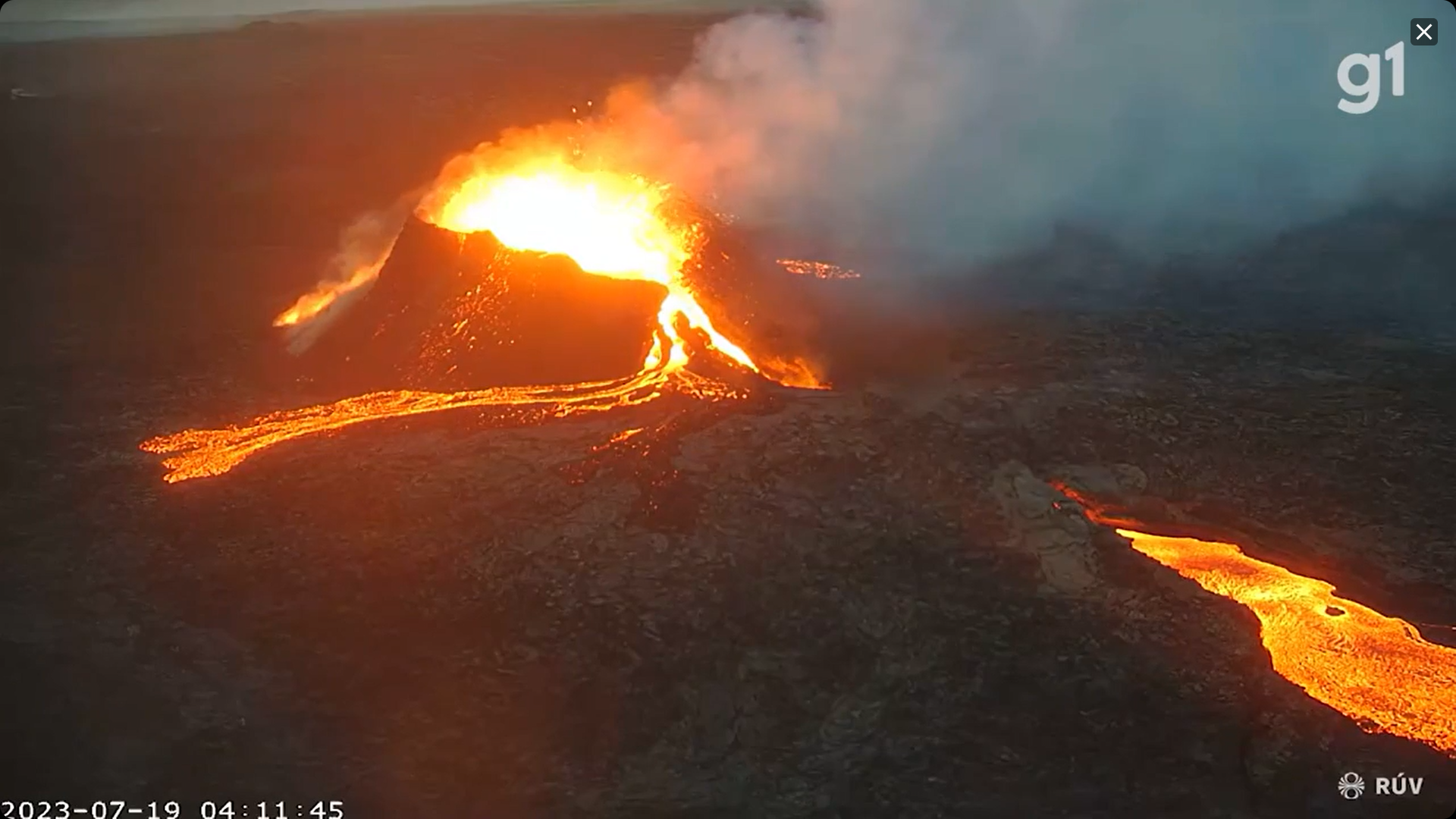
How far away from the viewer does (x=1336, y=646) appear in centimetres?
1138

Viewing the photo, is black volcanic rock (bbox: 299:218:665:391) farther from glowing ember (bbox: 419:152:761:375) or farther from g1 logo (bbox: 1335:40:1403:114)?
g1 logo (bbox: 1335:40:1403:114)

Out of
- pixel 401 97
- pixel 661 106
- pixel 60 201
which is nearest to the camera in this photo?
pixel 60 201

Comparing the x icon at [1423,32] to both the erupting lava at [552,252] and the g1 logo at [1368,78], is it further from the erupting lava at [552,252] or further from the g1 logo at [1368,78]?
the erupting lava at [552,252]

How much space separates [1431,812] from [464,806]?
25.4 ft

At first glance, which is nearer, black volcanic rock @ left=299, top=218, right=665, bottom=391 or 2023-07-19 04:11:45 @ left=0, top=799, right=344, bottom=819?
2023-07-19 04:11:45 @ left=0, top=799, right=344, bottom=819

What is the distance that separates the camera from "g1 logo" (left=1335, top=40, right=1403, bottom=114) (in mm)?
35344

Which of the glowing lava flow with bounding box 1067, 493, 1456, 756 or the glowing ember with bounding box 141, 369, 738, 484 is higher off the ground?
the glowing ember with bounding box 141, 369, 738, 484

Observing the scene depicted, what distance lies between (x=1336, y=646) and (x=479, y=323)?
1182 centimetres

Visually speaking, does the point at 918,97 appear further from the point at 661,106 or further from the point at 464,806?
the point at 464,806

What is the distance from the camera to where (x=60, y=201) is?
30500mm

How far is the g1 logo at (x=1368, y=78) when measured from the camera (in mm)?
35344

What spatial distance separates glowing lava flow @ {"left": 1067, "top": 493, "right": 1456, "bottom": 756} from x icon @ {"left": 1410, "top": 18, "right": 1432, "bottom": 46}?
2789 cm

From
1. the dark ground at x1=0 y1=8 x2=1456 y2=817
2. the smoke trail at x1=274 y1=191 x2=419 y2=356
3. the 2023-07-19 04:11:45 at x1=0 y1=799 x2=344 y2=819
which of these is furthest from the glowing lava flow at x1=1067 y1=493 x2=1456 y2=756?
the smoke trail at x1=274 y1=191 x2=419 y2=356

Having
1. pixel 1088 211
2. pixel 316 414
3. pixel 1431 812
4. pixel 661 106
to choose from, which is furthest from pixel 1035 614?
pixel 661 106
